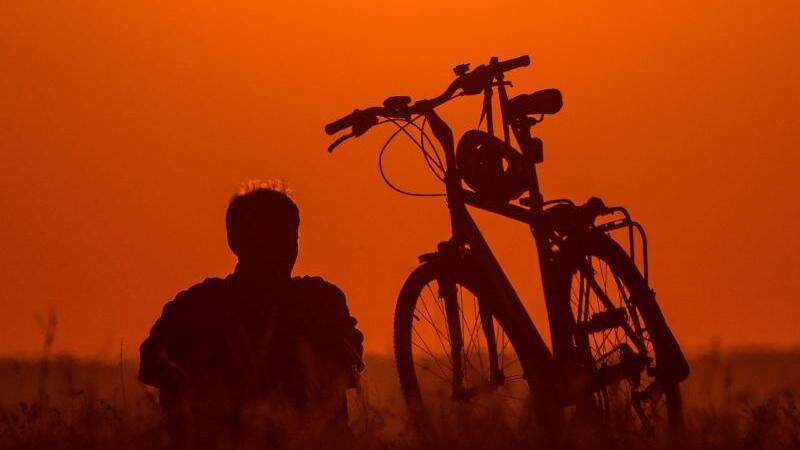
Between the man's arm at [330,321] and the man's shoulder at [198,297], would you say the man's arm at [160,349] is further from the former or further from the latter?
the man's arm at [330,321]

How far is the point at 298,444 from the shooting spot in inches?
307

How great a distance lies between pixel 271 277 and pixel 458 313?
0.88 meters

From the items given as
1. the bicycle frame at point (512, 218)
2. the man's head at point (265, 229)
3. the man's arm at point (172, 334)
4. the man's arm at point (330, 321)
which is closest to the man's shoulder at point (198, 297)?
the man's arm at point (172, 334)

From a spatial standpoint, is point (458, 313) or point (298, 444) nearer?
point (298, 444)

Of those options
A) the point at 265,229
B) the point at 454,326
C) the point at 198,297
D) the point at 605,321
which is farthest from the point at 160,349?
the point at 605,321

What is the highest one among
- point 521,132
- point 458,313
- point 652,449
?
point 521,132

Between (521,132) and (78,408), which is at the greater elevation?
(521,132)

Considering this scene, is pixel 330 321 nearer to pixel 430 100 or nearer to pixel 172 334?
pixel 172 334

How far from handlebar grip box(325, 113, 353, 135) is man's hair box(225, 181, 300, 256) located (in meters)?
0.71

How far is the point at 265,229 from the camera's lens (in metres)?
Result: 8.47

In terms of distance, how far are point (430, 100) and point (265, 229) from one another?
970 mm

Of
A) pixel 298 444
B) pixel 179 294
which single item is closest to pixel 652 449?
pixel 298 444

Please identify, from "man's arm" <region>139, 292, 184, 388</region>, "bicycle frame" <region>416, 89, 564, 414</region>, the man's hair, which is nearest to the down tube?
"bicycle frame" <region>416, 89, 564, 414</region>

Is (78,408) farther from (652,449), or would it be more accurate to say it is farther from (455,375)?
(652,449)
